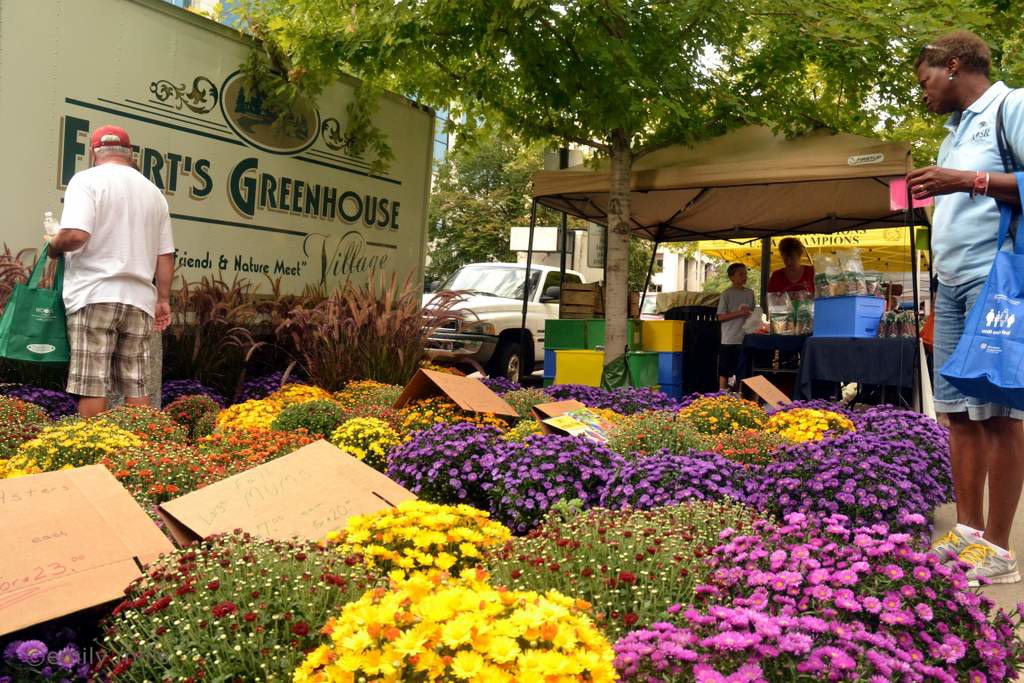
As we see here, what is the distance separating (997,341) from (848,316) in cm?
527

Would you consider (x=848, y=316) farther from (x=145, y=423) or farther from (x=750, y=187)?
(x=145, y=423)

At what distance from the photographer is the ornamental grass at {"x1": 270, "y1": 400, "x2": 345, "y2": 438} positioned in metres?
5.09

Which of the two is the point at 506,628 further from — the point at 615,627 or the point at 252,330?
the point at 252,330

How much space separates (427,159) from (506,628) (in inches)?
339

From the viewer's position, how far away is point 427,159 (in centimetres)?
976

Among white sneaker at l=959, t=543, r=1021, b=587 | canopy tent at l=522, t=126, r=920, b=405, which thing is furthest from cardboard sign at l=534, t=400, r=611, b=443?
canopy tent at l=522, t=126, r=920, b=405

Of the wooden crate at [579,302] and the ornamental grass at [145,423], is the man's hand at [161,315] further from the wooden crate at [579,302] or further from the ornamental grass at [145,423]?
the wooden crate at [579,302]

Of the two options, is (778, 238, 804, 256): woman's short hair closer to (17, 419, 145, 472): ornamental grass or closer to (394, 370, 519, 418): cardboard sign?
(394, 370, 519, 418): cardboard sign

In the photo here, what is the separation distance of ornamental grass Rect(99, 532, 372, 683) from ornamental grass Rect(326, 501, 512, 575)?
17cm

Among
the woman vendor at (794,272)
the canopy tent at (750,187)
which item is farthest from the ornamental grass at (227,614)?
the woman vendor at (794,272)

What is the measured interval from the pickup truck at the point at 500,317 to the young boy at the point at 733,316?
94.6 inches

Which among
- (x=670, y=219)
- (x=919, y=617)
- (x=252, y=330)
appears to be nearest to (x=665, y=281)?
(x=670, y=219)

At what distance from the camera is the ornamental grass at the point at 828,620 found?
171cm

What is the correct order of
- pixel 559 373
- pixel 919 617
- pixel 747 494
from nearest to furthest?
pixel 919 617
pixel 747 494
pixel 559 373
